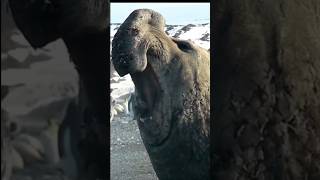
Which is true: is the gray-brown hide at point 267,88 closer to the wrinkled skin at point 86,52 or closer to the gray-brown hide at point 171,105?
the wrinkled skin at point 86,52

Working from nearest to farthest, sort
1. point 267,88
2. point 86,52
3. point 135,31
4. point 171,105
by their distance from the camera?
point 86,52 < point 267,88 < point 135,31 < point 171,105

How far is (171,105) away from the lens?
119 inches

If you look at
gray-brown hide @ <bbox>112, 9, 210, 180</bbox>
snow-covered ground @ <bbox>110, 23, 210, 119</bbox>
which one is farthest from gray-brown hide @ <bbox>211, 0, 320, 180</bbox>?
gray-brown hide @ <bbox>112, 9, 210, 180</bbox>

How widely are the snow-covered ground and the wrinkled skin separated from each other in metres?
0.50

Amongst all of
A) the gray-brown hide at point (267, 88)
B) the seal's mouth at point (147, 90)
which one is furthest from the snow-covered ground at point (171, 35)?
the gray-brown hide at point (267, 88)

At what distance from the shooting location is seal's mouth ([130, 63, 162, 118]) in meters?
3.02

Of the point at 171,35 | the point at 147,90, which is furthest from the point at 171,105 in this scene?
the point at 171,35

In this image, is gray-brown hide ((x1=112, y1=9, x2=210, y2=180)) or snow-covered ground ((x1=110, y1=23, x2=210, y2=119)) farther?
gray-brown hide ((x1=112, y1=9, x2=210, y2=180))

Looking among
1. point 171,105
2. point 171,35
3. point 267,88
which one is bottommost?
point 171,105

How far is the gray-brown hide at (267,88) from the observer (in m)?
2.41

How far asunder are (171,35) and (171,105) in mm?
396

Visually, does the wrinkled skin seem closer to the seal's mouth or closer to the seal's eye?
the seal's eye

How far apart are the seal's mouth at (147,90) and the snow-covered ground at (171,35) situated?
47mm

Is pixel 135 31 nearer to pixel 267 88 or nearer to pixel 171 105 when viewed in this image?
pixel 171 105
